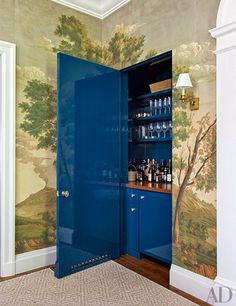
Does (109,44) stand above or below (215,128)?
above

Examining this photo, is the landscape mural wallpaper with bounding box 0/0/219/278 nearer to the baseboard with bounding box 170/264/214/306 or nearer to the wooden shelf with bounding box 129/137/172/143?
the baseboard with bounding box 170/264/214/306

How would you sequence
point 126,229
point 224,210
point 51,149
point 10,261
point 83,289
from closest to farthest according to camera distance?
1. point 224,210
2. point 83,289
3. point 10,261
4. point 51,149
5. point 126,229

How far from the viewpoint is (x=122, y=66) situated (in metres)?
3.37

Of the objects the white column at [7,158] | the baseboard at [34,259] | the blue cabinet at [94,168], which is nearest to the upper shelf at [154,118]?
the blue cabinet at [94,168]

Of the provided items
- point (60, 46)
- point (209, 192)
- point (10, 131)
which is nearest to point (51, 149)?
point (10, 131)

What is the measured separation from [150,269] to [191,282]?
644 millimetres

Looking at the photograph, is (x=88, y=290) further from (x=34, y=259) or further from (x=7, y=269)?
(x=7, y=269)

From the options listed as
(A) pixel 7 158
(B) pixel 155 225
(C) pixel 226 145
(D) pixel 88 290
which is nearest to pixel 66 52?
(A) pixel 7 158

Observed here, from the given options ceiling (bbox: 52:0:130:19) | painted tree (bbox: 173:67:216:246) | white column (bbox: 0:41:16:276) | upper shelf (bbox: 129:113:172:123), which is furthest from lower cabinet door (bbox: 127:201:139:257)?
ceiling (bbox: 52:0:130:19)

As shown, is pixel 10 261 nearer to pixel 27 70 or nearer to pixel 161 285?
pixel 161 285

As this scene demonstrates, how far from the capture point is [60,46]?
10.8 feet

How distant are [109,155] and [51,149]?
0.70 metres

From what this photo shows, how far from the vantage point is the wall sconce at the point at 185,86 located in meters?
2.39

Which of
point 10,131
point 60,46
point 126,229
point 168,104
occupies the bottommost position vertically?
point 126,229
